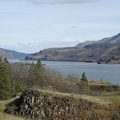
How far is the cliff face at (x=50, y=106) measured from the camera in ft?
105

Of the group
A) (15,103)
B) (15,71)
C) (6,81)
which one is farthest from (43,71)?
(15,103)

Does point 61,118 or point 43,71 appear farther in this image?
point 43,71

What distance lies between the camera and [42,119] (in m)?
31.6

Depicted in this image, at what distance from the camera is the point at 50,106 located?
107 feet

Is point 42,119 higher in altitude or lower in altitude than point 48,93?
lower

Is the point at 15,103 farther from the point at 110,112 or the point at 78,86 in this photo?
the point at 78,86

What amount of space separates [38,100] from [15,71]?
178ft

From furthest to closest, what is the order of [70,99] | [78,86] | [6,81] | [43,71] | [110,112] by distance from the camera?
[43,71] < [78,86] < [6,81] < [70,99] < [110,112]

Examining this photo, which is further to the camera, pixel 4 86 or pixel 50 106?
pixel 4 86

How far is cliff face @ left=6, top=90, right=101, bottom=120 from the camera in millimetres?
31906

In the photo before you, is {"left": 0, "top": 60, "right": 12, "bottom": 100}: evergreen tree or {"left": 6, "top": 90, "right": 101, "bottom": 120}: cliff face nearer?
{"left": 6, "top": 90, "right": 101, "bottom": 120}: cliff face

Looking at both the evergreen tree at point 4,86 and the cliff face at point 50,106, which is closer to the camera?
the cliff face at point 50,106

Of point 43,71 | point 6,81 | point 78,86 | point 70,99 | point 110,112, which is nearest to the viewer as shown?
point 110,112

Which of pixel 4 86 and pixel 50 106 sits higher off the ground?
pixel 50 106
